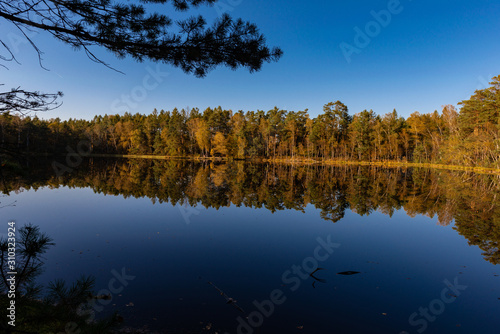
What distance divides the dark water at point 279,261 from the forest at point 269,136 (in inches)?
1937

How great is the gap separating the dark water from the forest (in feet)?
161

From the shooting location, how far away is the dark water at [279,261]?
4.83 metres

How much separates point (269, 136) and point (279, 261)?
60950 mm

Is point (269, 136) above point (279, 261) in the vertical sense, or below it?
above

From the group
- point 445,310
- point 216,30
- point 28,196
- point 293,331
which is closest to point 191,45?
point 216,30

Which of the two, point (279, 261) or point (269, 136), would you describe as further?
point (269, 136)

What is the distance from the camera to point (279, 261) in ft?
24.4

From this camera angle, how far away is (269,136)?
67.2m

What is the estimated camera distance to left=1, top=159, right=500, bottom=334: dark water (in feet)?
15.9

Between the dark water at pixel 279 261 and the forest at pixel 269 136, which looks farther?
the forest at pixel 269 136

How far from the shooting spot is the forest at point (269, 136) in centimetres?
5962

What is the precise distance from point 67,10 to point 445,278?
33.0ft

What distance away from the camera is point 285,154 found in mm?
71250

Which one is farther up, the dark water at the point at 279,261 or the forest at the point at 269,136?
the forest at the point at 269,136
